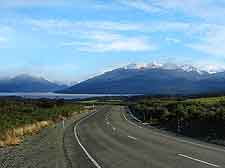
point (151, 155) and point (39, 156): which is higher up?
point (151, 155)

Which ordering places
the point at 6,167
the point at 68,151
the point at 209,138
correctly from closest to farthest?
1. the point at 6,167
2. the point at 68,151
3. the point at 209,138

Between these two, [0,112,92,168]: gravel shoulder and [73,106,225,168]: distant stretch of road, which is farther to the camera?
[0,112,92,168]: gravel shoulder

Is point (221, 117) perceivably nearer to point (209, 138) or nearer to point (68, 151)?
point (209, 138)

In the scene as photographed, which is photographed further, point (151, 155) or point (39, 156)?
point (39, 156)

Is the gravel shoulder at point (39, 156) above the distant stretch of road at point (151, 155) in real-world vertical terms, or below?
below

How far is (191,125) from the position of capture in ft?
117

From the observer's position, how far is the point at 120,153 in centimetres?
2020

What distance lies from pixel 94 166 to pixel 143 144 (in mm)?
8106

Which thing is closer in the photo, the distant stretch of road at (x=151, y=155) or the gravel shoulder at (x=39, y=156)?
the distant stretch of road at (x=151, y=155)

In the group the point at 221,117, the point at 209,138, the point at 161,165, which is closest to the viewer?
the point at 161,165

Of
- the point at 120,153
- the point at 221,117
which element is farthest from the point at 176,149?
the point at 221,117

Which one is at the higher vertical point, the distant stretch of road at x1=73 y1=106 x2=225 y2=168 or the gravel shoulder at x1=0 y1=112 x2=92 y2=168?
the distant stretch of road at x1=73 y1=106 x2=225 y2=168

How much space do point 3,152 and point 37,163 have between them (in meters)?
5.21

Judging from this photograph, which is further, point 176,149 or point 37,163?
point 176,149
